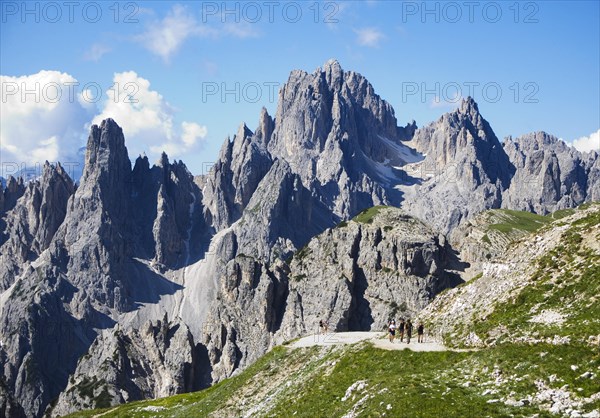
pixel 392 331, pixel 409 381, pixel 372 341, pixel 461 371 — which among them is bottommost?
pixel 409 381

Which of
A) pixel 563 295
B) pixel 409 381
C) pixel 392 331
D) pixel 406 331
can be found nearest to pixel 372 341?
pixel 392 331

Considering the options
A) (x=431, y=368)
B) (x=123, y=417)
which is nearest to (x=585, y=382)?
(x=431, y=368)

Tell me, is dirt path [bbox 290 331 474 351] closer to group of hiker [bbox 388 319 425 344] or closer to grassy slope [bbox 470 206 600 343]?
group of hiker [bbox 388 319 425 344]

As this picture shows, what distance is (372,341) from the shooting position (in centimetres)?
5609

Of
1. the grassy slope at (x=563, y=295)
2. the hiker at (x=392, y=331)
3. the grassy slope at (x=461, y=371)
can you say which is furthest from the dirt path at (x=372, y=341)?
the grassy slope at (x=563, y=295)

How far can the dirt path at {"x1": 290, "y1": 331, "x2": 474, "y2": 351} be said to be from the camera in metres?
50.7

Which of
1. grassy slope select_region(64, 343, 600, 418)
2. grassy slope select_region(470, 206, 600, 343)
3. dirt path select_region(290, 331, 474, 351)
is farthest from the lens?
dirt path select_region(290, 331, 474, 351)

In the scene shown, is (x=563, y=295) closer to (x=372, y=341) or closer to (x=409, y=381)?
(x=409, y=381)

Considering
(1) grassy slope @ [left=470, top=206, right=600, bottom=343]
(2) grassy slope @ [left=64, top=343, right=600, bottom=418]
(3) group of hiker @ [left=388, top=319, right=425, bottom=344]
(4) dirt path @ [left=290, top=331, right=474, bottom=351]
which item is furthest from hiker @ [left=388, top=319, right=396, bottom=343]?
(1) grassy slope @ [left=470, top=206, right=600, bottom=343]

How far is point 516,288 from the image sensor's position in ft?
171

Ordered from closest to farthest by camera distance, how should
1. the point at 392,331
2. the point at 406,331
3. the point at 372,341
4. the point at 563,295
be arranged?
the point at 563,295, the point at 392,331, the point at 406,331, the point at 372,341

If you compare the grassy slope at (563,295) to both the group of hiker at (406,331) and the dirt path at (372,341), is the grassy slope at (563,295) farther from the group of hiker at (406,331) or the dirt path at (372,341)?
the group of hiker at (406,331)

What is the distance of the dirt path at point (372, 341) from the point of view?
1997 inches

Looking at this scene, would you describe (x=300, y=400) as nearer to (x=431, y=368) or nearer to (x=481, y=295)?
(x=431, y=368)
